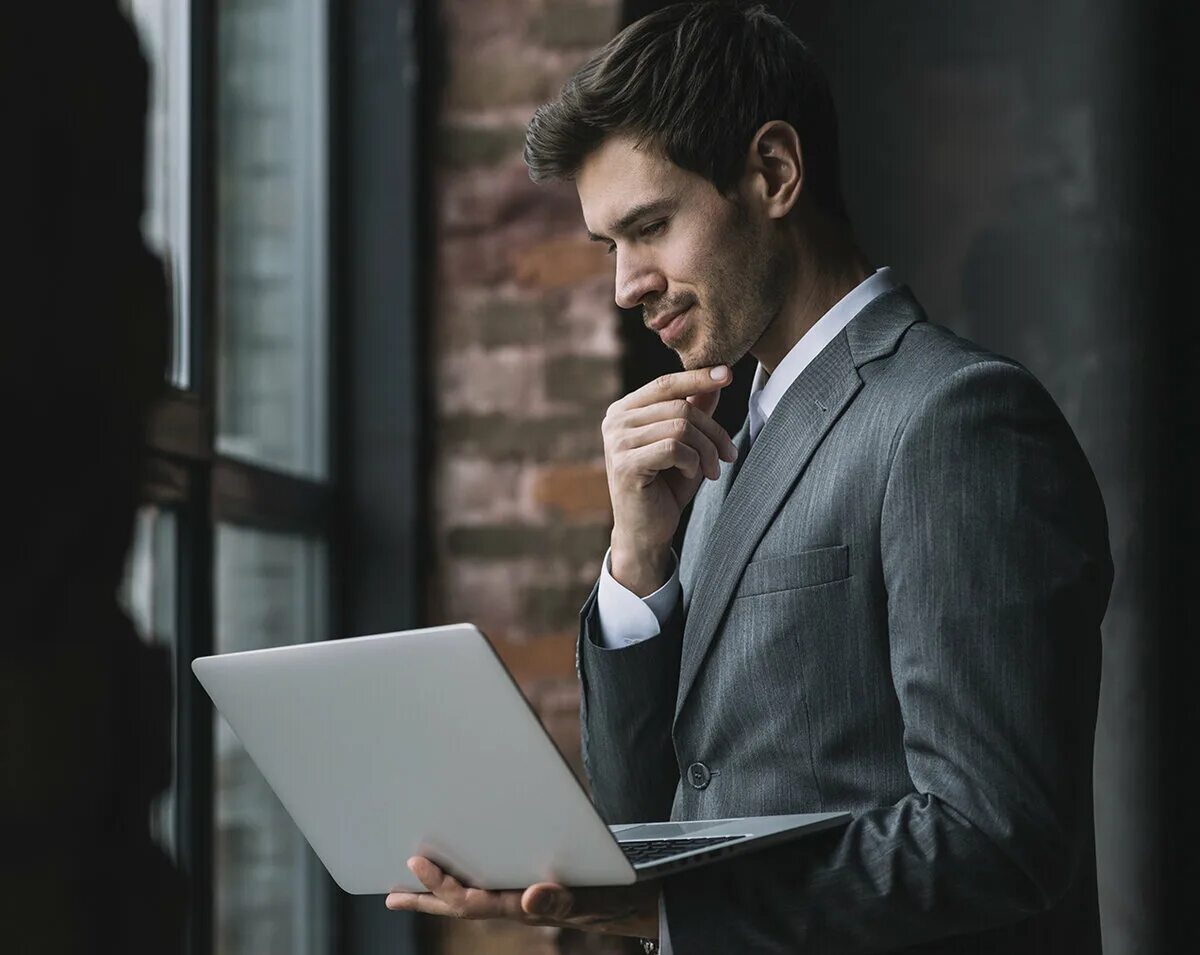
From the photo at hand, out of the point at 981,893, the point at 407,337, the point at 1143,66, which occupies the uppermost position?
the point at 1143,66

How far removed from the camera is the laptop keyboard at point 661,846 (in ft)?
3.45

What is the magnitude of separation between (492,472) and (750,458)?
3.21ft

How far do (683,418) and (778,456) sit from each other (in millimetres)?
117

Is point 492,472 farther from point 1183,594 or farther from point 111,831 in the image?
point 1183,594

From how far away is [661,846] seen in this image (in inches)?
43.8

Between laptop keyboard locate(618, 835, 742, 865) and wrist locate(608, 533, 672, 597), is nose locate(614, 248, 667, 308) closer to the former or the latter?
wrist locate(608, 533, 672, 597)

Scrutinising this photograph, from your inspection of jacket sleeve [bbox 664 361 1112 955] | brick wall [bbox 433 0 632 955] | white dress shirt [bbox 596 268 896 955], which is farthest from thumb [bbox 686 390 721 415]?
brick wall [bbox 433 0 632 955]

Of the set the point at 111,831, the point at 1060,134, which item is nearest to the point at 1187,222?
the point at 1060,134

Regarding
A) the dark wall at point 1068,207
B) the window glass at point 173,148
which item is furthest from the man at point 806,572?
the dark wall at point 1068,207

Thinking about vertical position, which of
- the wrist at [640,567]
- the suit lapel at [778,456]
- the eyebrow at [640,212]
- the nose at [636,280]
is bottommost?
the wrist at [640,567]

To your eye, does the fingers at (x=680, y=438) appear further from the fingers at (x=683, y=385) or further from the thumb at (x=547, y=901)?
the thumb at (x=547, y=901)

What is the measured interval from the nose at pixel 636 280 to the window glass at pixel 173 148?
0.54m

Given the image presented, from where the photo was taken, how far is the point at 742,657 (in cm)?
128

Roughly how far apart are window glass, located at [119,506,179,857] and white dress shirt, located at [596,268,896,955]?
0.50m
